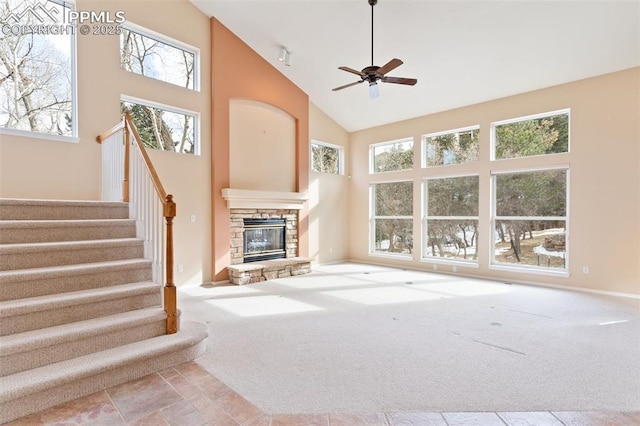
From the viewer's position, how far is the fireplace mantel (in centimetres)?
621

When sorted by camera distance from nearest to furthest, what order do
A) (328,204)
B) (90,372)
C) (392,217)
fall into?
(90,372) < (392,217) < (328,204)

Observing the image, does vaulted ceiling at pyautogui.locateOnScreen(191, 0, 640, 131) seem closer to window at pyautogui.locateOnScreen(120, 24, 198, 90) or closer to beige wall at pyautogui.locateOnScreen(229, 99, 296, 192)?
window at pyautogui.locateOnScreen(120, 24, 198, 90)

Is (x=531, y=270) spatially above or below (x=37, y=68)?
below

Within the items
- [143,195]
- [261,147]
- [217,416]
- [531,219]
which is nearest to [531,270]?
[531,219]

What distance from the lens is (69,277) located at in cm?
285

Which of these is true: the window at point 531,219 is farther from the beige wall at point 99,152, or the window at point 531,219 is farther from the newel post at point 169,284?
the newel post at point 169,284

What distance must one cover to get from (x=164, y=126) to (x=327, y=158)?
161 inches

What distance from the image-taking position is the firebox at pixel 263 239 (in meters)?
6.69

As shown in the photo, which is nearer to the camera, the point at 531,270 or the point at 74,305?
the point at 74,305

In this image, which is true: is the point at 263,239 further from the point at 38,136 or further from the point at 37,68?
the point at 37,68

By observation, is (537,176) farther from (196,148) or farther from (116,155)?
(116,155)

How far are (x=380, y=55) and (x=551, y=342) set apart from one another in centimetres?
496

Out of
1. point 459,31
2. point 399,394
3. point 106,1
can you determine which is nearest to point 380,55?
point 459,31

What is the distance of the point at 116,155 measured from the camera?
436 centimetres
